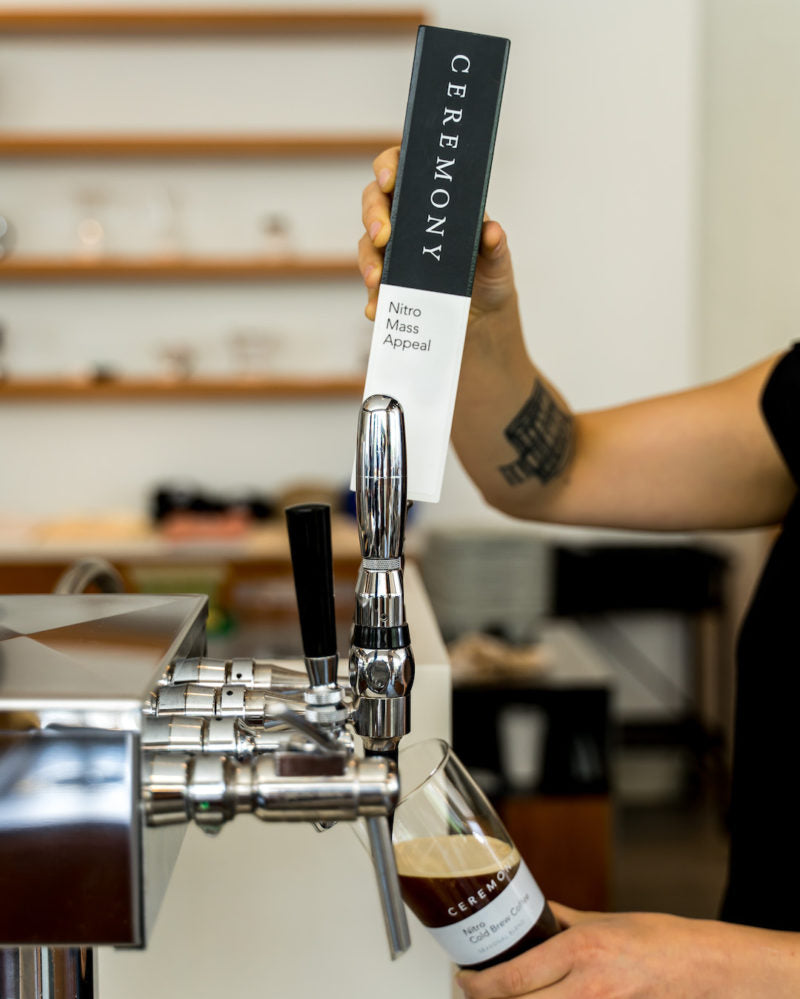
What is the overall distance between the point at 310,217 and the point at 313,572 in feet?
9.77

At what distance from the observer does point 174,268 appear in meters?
3.12

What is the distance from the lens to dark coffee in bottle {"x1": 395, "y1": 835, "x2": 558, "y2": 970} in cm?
55

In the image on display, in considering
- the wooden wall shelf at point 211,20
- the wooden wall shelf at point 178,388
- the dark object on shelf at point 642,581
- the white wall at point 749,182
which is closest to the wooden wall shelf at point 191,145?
the wooden wall shelf at point 211,20

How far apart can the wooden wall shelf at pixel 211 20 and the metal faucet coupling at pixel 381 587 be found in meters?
2.90

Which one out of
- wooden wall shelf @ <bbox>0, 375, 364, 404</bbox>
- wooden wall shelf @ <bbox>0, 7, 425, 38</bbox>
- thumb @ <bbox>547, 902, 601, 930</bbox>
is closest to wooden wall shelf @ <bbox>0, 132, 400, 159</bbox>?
wooden wall shelf @ <bbox>0, 7, 425, 38</bbox>

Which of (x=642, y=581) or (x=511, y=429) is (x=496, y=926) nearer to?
(x=511, y=429)

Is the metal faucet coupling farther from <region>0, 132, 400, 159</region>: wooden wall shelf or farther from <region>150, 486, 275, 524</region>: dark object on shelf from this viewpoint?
<region>0, 132, 400, 159</region>: wooden wall shelf

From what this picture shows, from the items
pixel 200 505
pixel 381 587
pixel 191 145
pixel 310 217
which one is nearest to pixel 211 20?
pixel 191 145

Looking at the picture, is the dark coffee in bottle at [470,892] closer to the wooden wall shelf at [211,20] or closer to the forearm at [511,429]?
the forearm at [511,429]

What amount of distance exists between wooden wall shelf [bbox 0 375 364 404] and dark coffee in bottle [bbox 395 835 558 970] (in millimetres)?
2622

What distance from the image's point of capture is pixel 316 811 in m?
0.47

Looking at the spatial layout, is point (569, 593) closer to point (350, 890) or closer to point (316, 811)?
point (350, 890)

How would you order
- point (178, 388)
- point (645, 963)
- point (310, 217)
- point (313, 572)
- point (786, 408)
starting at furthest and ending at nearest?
point (310, 217), point (178, 388), point (786, 408), point (645, 963), point (313, 572)

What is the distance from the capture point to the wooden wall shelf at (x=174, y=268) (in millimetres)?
3109
